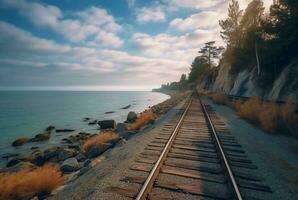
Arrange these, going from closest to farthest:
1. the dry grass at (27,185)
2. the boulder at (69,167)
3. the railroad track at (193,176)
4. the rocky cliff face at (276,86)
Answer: the railroad track at (193,176) < the dry grass at (27,185) < the boulder at (69,167) < the rocky cliff face at (276,86)

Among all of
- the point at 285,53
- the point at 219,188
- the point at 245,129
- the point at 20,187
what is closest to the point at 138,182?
the point at 219,188

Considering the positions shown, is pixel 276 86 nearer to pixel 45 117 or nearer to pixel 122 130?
pixel 122 130

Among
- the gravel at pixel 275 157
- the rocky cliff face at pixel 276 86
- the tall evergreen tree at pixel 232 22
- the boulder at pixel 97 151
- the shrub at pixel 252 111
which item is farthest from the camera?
the tall evergreen tree at pixel 232 22

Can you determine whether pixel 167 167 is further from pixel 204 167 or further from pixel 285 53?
pixel 285 53

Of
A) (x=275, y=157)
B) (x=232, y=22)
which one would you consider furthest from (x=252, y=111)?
(x=232, y=22)

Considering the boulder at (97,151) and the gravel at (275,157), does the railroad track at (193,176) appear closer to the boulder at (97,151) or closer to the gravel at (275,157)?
the gravel at (275,157)

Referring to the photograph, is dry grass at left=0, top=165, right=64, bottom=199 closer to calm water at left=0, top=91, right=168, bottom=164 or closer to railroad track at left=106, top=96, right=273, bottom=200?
railroad track at left=106, top=96, right=273, bottom=200

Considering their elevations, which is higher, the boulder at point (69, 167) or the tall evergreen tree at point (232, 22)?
the tall evergreen tree at point (232, 22)

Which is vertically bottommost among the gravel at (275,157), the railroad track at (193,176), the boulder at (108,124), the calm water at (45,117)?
the calm water at (45,117)

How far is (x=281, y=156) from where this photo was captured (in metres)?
6.94

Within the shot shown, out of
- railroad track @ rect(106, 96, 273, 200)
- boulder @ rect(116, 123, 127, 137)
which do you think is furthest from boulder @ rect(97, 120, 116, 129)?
railroad track @ rect(106, 96, 273, 200)

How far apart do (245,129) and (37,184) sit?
10.3 metres

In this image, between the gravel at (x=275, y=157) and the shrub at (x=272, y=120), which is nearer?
the gravel at (x=275, y=157)

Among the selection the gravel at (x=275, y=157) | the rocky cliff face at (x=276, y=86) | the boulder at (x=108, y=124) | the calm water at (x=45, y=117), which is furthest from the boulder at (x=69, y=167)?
the boulder at (x=108, y=124)
